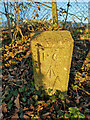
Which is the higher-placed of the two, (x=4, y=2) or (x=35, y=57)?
(x=4, y=2)

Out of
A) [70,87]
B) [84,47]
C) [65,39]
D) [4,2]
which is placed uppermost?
[4,2]

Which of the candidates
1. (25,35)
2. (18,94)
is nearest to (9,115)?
(18,94)

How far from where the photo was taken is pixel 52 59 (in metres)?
1.65

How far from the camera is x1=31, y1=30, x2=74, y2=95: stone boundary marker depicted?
1.54 metres

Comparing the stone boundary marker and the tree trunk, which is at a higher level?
the tree trunk

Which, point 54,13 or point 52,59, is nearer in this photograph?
point 52,59

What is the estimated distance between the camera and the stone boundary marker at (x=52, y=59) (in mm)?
1544

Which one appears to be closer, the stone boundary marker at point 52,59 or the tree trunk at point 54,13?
the stone boundary marker at point 52,59

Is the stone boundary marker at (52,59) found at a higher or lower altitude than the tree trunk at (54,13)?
lower

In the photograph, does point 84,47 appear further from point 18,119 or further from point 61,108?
point 18,119

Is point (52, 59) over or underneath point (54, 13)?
underneath

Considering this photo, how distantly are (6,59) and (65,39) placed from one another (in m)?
1.69

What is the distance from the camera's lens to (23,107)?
1805mm

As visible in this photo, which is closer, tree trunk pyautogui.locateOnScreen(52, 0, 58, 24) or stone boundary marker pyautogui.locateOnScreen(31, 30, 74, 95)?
stone boundary marker pyautogui.locateOnScreen(31, 30, 74, 95)
